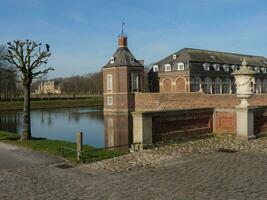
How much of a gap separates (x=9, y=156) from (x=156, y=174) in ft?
14.5

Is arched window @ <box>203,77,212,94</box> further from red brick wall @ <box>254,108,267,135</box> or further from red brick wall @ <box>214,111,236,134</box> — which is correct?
red brick wall @ <box>214,111,236,134</box>

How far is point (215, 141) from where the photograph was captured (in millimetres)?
10578

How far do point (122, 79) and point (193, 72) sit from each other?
935cm

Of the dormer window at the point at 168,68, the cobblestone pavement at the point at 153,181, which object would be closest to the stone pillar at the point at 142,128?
the cobblestone pavement at the point at 153,181

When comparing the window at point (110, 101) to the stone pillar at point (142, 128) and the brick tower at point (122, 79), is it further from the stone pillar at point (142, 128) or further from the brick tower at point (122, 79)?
the stone pillar at point (142, 128)

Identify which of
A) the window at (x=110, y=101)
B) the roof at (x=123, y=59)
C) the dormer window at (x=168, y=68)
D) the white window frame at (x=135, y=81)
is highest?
the roof at (x=123, y=59)

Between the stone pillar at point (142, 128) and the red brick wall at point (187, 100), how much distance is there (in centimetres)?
1752

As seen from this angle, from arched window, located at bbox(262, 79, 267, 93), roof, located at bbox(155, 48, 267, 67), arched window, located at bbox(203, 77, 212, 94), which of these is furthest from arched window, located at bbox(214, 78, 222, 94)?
arched window, located at bbox(262, 79, 267, 93)

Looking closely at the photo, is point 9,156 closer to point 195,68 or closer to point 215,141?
point 215,141

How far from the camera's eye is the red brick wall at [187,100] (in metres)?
28.0

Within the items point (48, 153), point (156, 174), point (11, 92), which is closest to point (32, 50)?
point (48, 153)

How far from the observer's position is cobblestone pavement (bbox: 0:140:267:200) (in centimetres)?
536

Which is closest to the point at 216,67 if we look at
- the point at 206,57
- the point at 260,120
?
the point at 206,57

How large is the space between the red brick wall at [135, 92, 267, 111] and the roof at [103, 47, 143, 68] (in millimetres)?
3719
